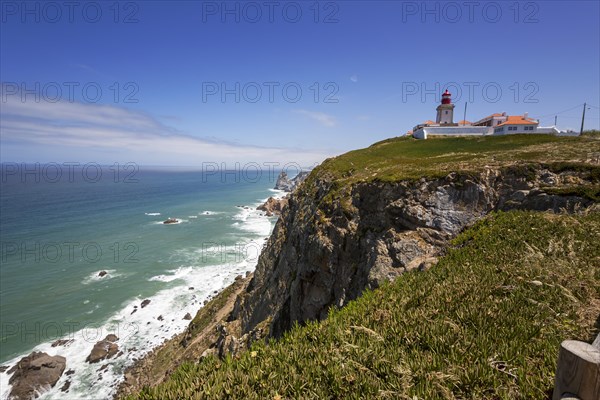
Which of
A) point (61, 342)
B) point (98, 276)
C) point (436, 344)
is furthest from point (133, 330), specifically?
point (436, 344)

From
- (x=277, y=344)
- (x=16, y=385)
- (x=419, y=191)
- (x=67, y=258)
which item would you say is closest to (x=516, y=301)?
(x=277, y=344)

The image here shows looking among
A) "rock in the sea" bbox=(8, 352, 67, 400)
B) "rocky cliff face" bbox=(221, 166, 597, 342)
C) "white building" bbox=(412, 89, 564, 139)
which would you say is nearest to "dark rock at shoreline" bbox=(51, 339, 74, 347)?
"rock in the sea" bbox=(8, 352, 67, 400)

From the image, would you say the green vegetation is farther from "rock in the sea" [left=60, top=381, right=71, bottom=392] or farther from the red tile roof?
the red tile roof

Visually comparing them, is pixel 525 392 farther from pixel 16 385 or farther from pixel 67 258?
pixel 67 258

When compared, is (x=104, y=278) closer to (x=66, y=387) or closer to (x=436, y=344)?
(x=66, y=387)

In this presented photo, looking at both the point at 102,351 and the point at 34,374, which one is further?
the point at 102,351
